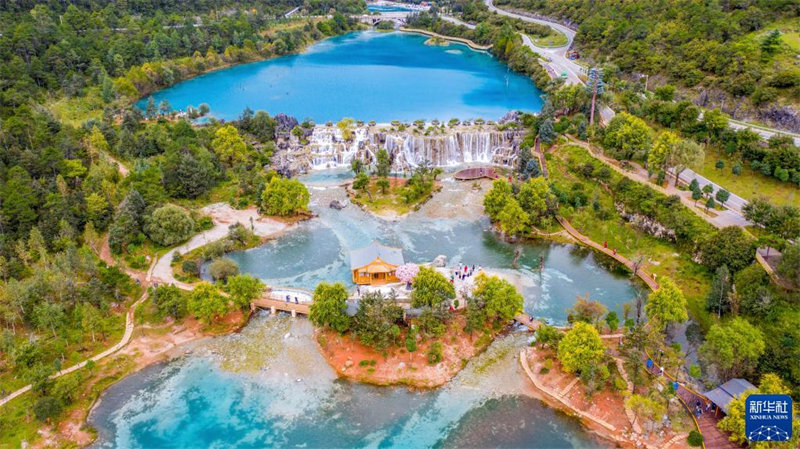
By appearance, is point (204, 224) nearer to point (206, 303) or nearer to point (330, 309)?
point (206, 303)

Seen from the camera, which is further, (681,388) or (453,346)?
(453,346)

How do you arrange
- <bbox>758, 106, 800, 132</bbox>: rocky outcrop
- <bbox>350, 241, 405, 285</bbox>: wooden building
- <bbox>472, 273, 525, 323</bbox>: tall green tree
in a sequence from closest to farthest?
<bbox>472, 273, 525, 323</bbox>: tall green tree
<bbox>350, 241, 405, 285</bbox>: wooden building
<bbox>758, 106, 800, 132</bbox>: rocky outcrop

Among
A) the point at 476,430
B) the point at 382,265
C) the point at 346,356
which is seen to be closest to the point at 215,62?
the point at 382,265

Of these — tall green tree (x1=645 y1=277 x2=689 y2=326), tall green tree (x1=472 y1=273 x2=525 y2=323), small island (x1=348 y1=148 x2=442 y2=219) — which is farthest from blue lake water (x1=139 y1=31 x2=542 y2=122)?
tall green tree (x1=645 y1=277 x2=689 y2=326)

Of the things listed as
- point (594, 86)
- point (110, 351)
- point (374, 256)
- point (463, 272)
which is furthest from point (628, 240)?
point (110, 351)

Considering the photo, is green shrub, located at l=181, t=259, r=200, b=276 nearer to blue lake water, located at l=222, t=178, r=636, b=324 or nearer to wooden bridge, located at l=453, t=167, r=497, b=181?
blue lake water, located at l=222, t=178, r=636, b=324

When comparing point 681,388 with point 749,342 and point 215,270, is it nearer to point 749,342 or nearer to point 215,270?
point 749,342

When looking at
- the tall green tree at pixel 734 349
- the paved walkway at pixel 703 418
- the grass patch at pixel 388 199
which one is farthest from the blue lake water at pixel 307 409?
the grass patch at pixel 388 199
